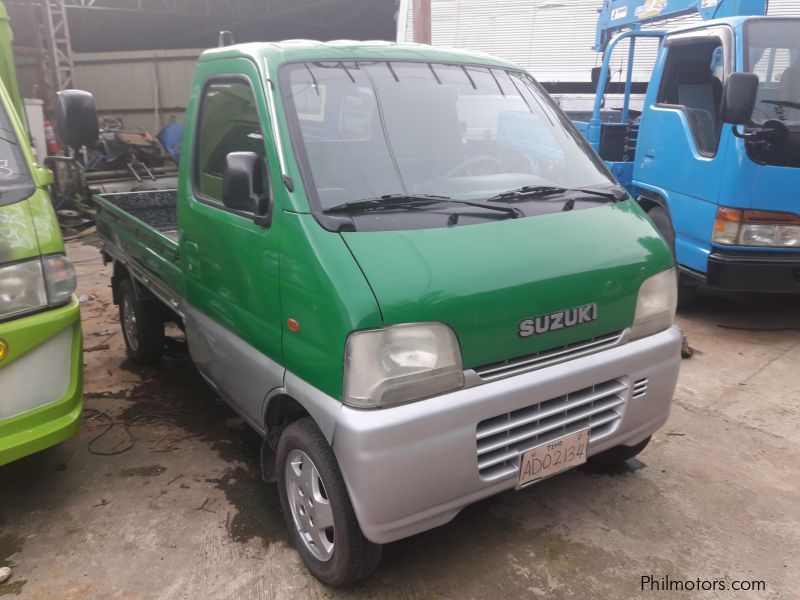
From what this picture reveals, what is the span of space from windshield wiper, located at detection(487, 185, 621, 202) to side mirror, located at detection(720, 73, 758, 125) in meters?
2.04

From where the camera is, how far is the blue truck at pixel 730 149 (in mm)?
4312

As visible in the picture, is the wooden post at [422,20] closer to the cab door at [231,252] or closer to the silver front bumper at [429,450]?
the cab door at [231,252]

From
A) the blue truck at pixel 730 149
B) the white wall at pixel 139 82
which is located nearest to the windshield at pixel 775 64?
the blue truck at pixel 730 149

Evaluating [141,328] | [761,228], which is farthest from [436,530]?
A: [761,228]

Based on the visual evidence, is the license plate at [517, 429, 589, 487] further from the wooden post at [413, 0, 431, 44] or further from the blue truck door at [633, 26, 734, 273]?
the wooden post at [413, 0, 431, 44]

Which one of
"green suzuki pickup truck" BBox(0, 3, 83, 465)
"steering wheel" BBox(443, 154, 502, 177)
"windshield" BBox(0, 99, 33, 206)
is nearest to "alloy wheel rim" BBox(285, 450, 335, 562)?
"green suzuki pickup truck" BBox(0, 3, 83, 465)

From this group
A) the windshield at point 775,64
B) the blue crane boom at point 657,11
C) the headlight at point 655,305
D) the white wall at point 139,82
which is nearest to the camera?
the headlight at point 655,305

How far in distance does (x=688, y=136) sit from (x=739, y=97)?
2.49 ft

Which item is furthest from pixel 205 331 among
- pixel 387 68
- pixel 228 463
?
pixel 387 68

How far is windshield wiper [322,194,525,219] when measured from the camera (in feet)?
7.34

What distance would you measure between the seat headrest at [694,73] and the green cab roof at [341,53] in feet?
9.38

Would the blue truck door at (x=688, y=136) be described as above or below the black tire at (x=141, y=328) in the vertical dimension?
above

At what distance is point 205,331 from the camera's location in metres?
3.01

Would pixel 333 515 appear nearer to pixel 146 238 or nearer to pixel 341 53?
pixel 341 53
